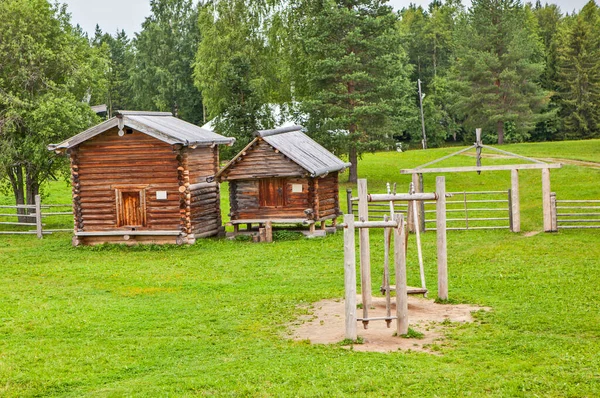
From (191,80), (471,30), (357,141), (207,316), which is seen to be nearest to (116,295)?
(207,316)

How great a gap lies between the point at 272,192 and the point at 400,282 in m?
16.2

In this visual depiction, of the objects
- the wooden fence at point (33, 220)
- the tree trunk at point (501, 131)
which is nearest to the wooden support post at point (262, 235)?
the wooden fence at point (33, 220)

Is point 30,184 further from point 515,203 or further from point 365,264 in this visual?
point 365,264

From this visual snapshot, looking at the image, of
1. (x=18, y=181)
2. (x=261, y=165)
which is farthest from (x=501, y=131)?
(x=261, y=165)

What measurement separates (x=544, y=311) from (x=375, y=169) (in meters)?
39.8

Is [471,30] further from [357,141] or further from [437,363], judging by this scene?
[437,363]

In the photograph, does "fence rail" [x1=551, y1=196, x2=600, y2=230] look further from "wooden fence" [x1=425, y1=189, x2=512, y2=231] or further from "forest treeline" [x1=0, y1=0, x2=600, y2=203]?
"forest treeline" [x1=0, y1=0, x2=600, y2=203]

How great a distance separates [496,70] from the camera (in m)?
70.0

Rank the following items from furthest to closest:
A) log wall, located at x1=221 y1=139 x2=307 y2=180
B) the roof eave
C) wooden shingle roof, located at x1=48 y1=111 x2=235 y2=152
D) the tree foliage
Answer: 1. the tree foliage
2. log wall, located at x1=221 y1=139 x2=307 y2=180
3. the roof eave
4. wooden shingle roof, located at x1=48 y1=111 x2=235 y2=152

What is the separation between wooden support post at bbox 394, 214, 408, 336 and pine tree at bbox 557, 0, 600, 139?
66.0m

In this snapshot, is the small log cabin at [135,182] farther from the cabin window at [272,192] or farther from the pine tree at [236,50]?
the pine tree at [236,50]

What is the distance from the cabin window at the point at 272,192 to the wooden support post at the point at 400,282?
15.9m

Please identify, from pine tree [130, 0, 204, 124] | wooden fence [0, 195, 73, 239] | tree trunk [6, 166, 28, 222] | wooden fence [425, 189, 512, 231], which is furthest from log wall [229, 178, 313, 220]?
pine tree [130, 0, 204, 124]

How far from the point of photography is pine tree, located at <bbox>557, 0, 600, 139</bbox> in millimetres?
77688
